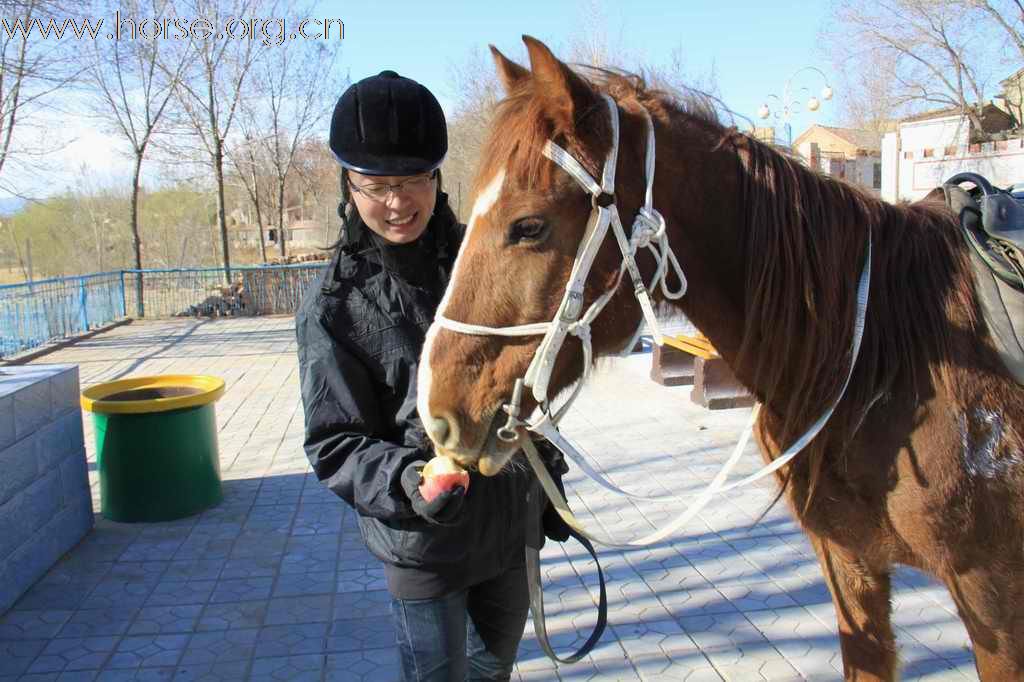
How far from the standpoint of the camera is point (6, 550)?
3.77 meters

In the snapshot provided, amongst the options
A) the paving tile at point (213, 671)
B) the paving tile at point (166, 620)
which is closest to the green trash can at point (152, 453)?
the paving tile at point (166, 620)

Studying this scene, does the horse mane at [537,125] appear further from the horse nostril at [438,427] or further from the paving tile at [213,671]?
the paving tile at [213,671]

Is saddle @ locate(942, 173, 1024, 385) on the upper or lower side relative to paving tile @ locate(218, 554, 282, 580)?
upper

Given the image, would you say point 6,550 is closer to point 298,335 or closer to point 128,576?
point 128,576

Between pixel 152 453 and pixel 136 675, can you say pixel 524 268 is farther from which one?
pixel 152 453

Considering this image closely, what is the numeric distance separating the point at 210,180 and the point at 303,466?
18075mm

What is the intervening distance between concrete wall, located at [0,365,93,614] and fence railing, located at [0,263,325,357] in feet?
34.4

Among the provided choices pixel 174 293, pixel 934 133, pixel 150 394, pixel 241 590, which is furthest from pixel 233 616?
pixel 934 133

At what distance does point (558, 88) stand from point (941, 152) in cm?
2633

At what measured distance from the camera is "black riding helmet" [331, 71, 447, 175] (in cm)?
176

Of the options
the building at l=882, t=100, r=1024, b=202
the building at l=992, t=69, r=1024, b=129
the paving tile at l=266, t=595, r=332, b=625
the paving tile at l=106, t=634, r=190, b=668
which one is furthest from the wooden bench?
the building at l=992, t=69, r=1024, b=129

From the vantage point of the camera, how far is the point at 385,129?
1757 mm

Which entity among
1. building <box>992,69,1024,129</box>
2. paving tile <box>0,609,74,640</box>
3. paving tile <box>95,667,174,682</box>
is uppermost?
building <box>992,69,1024,129</box>

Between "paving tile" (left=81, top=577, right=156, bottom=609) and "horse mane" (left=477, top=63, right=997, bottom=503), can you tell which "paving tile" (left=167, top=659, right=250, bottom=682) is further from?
"horse mane" (left=477, top=63, right=997, bottom=503)
